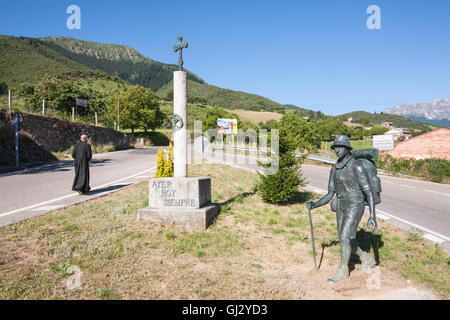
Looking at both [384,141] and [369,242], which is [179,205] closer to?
[369,242]

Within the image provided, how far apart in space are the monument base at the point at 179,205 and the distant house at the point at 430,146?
29145 millimetres

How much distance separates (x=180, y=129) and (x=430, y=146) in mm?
30459

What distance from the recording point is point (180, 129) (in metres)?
6.32

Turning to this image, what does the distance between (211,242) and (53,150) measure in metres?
17.9

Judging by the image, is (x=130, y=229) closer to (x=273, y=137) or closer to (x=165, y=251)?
(x=165, y=251)

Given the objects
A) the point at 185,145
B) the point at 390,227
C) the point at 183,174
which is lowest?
the point at 390,227

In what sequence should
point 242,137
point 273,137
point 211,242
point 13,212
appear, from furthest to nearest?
point 242,137
point 273,137
point 13,212
point 211,242

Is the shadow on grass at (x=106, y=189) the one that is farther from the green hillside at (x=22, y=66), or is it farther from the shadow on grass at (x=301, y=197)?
the green hillside at (x=22, y=66)

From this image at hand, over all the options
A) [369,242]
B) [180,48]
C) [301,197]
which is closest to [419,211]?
[301,197]

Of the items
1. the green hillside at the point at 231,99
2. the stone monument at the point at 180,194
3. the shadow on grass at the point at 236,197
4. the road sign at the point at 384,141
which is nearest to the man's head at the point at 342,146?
the stone monument at the point at 180,194

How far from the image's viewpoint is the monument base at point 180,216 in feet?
18.8

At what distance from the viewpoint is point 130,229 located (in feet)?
17.5

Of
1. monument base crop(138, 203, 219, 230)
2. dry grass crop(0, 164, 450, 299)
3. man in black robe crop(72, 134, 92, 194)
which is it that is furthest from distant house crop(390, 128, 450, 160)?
man in black robe crop(72, 134, 92, 194)
